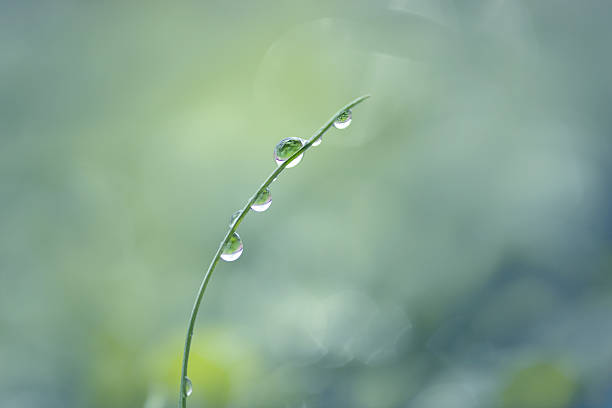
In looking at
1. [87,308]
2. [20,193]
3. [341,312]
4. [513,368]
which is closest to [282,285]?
[341,312]

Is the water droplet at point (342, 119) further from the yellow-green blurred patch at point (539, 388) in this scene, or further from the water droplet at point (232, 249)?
the yellow-green blurred patch at point (539, 388)

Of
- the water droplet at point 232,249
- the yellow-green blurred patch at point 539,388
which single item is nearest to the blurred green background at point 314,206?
the yellow-green blurred patch at point 539,388

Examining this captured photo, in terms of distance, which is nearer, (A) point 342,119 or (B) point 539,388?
(A) point 342,119

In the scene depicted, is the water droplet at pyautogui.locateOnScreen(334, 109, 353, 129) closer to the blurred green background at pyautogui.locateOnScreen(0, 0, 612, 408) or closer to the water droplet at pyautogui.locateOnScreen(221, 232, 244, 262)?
the water droplet at pyautogui.locateOnScreen(221, 232, 244, 262)

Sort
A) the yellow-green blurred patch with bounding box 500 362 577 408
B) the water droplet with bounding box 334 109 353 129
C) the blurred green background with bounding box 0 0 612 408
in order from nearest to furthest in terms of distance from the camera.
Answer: the water droplet with bounding box 334 109 353 129 < the yellow-green blurred patch with bounding box 500 362 577 408 < the blurred green background with bounding box 0 0 612 408

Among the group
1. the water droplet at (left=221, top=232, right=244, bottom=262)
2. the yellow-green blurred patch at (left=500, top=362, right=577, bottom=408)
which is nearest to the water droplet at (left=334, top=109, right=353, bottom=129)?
the water droplet at (left=221, top=232, right=244, bottom=262)

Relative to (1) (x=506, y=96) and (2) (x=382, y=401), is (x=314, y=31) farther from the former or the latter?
(2) (x=382, y=401)

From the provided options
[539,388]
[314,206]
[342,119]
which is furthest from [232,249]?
[314,206]

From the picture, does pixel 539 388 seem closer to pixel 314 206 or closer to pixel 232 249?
pixel 232 249

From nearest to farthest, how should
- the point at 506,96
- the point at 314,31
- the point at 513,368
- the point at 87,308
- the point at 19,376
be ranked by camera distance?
the point at 513,368 < the point at 19,376 < the point at 87,308 < the point at 506,96 < the point at 314,31
